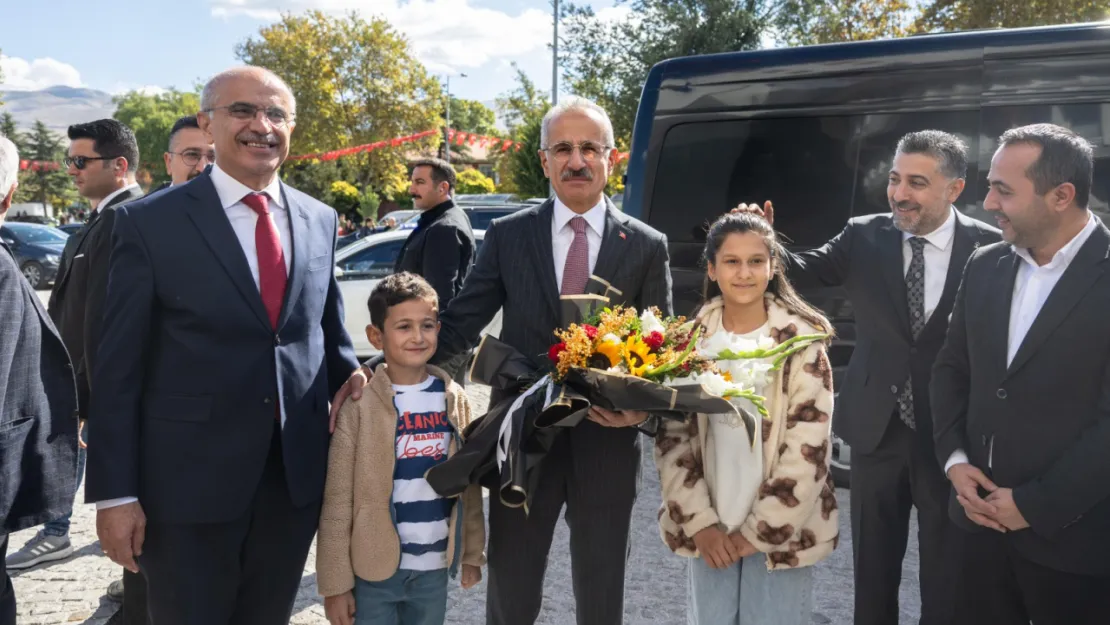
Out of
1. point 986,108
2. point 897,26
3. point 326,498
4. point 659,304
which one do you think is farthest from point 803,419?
point 897,26

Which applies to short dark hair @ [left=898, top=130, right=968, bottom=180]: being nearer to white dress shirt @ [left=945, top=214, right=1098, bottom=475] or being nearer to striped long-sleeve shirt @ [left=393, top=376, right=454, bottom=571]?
white dress shirt @ [left=945, top=214, right=1098, bottom=475]

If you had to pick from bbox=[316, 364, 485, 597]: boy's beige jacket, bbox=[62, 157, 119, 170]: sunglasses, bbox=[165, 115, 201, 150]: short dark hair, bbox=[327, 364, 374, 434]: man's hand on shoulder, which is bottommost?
bbox=[316, 364, 485, 597]: boy's beige jacket

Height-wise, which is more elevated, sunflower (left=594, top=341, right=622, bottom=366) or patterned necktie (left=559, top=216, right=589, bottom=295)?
patterned necktie (left=559, top=216, right=589, bottom=295)

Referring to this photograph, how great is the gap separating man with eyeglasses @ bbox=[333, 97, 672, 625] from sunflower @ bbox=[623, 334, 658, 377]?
0.28m

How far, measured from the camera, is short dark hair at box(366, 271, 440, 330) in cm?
294

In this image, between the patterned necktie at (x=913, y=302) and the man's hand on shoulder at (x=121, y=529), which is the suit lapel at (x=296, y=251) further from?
the patterned necktie at (x=913, y=302)

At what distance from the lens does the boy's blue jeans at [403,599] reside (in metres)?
2.86

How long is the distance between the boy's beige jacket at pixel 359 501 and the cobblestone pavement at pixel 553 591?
1.39m

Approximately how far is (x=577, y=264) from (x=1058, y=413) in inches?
60.1

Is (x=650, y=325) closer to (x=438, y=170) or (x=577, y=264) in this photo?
(x=577, y=264)

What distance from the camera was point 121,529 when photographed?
2.33 metres

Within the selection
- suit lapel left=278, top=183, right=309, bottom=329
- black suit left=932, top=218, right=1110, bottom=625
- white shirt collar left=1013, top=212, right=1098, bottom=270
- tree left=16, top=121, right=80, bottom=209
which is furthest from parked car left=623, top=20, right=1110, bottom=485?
tree left=16, top=121, right=80, bottom=209

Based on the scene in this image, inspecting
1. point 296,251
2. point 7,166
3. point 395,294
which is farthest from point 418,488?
point 7,166

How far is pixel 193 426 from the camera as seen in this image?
242cm
